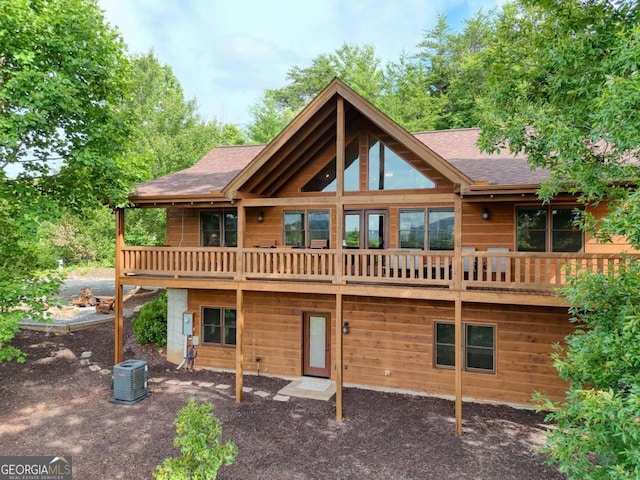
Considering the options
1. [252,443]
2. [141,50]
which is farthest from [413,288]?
[141,50]

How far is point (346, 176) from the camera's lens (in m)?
11.5

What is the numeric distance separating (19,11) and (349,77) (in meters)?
21.8

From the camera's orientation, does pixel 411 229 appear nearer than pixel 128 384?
No

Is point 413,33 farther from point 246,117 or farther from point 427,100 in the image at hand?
point 246,117

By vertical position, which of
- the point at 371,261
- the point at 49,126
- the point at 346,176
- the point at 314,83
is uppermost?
the point at 314,83

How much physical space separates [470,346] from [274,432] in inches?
216

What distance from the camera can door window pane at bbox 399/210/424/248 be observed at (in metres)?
10.9

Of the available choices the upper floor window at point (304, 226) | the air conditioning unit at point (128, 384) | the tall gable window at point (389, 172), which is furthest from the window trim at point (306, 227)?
the air conditioning unit at point (128, 384)

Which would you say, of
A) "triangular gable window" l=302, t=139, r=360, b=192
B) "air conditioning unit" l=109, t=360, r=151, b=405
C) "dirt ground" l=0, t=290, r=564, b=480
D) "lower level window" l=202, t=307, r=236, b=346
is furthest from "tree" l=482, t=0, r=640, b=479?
"lower level window" l=202, t=307, r=236, b=346

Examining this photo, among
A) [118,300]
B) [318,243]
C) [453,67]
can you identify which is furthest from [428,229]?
[453,67]

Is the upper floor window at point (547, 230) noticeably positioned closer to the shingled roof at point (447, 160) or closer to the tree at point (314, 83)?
the shingled roof at point (447, 160)

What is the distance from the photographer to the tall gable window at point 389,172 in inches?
429

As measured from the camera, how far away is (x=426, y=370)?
34.9 feet

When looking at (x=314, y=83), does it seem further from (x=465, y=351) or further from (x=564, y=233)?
(x=465, y=351)
